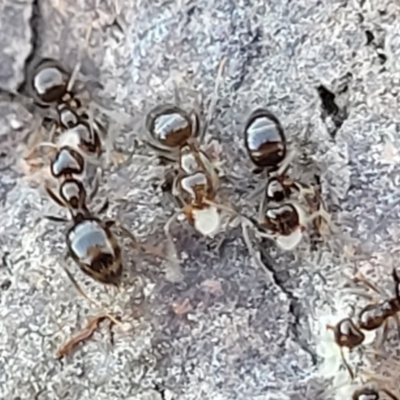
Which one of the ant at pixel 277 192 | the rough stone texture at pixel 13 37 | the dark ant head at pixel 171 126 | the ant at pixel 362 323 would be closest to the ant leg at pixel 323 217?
the ant at pixel 277 192

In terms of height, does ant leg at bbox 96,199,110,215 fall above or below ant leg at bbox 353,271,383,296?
above

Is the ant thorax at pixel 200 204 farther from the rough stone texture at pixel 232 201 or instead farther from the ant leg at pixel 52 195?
the ant leg at pixel 52 195

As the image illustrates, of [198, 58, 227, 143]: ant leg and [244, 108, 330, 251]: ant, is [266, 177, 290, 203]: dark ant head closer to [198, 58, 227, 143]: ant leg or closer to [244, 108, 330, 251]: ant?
[244, 108, 330, 251]: ant

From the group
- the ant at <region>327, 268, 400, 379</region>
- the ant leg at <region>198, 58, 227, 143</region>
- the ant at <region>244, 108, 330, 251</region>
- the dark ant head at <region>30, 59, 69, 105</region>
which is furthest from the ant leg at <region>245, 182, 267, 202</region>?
the dark ant head at <region>30, 59, 69, 105</region>

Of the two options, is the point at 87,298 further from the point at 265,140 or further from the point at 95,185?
the point at 265,140

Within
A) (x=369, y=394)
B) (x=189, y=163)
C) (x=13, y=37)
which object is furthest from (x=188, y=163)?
(x=369, y=394)
